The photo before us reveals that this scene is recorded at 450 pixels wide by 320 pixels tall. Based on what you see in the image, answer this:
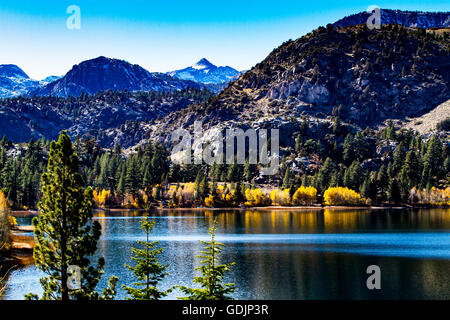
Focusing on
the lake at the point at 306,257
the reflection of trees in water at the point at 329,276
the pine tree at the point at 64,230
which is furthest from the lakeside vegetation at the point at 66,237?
the reflection of trees in water at the point at 329,276

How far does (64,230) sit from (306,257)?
196 feet

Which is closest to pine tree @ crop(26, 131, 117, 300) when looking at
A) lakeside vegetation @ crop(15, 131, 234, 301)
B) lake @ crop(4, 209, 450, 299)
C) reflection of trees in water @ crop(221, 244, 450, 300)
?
lakeside vegetation @ crop(15, 131, 234, 301)

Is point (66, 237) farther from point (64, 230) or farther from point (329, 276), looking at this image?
point (329, 276)

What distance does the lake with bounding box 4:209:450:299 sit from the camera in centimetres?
6262

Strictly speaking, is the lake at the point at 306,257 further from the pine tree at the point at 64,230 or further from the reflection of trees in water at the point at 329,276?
the pine tree at the point at 64,230

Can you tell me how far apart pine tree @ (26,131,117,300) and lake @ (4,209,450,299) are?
71.8 feet

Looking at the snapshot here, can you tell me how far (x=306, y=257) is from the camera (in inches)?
3447

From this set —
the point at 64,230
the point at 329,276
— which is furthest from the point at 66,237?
the point at 329,276

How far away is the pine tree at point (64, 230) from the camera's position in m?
36.4

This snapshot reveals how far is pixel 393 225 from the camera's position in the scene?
473 ft

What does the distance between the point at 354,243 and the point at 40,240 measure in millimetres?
83419
